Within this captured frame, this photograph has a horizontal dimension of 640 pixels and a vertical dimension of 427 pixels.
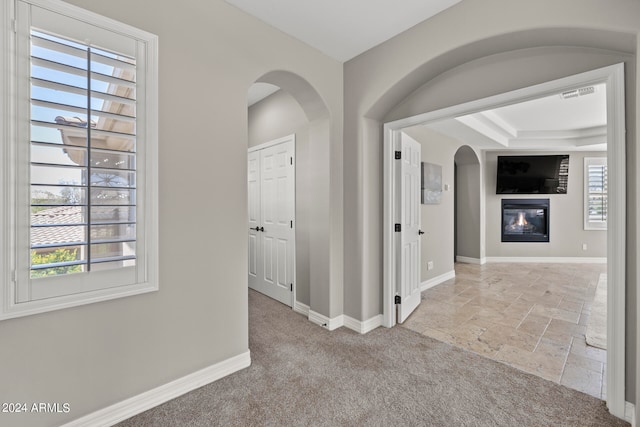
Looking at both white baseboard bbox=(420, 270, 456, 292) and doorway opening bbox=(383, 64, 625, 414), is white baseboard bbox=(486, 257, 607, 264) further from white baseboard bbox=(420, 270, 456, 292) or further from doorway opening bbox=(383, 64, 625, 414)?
doorway opening bbox=(383, 64, 625, 414)

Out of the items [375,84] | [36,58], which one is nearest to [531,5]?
[375,84]

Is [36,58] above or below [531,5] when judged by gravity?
below

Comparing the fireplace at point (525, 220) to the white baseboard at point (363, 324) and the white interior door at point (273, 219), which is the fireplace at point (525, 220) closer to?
the white baseboard at point (363, 324)

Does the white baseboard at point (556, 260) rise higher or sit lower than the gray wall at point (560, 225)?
Result: lower

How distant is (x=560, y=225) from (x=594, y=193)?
0.94 m

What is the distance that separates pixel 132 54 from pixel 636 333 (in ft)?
10.7

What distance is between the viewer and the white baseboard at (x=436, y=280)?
4418mm

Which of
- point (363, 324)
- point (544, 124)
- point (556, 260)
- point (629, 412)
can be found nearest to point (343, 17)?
point (363, 324)

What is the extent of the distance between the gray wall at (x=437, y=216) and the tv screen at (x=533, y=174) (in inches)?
74.8

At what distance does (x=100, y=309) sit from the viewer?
1665mm

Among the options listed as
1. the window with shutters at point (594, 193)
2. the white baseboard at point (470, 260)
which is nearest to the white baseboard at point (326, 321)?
the white baseboard at point (470, 260)

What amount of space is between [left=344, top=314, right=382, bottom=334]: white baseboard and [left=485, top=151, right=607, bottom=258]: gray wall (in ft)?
15.8

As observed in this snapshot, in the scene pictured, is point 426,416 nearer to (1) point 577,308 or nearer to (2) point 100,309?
(2) point 100,309

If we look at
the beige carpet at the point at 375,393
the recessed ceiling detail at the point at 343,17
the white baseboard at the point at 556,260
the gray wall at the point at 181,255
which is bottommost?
the beige carpet at the point at 375,393
